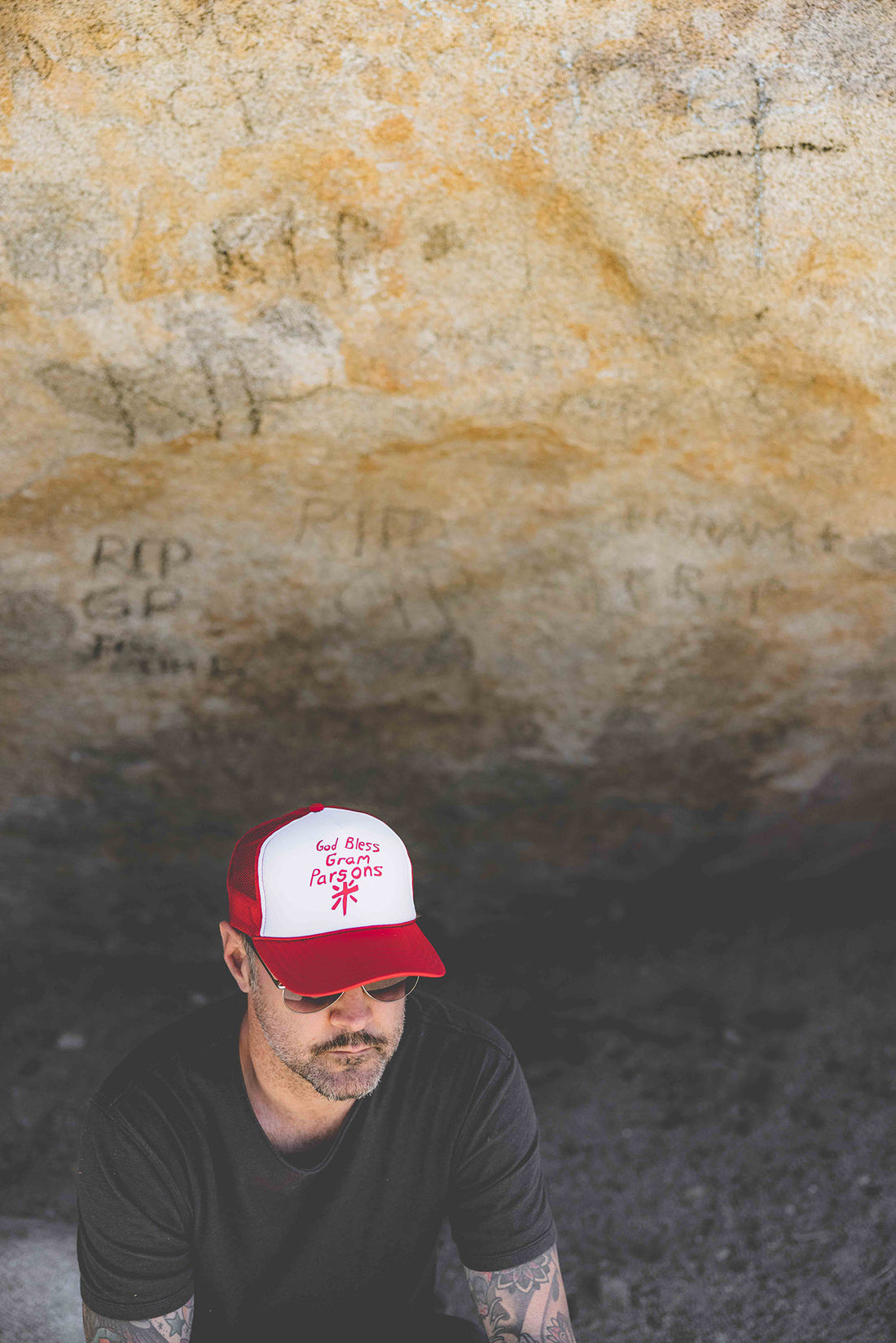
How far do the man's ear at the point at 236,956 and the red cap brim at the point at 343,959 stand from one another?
2.6 inches

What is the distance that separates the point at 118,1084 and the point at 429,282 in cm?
131

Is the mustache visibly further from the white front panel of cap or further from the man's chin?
the white front panel of cap

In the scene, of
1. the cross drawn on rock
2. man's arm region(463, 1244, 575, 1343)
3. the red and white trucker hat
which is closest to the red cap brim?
the red and white trucker hat

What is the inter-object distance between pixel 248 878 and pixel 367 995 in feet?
0.66

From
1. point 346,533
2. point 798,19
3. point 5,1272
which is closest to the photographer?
point 798,19

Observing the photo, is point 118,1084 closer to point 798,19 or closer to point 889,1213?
point 889,1213

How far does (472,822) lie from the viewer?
2.43m

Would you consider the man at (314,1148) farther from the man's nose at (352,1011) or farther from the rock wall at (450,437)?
the rock wall at (450,437)

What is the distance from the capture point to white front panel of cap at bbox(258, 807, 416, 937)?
1.20m

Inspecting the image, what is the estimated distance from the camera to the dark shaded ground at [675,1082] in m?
1.72

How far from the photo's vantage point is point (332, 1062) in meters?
1.19

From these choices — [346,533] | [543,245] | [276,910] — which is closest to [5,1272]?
[276,910]

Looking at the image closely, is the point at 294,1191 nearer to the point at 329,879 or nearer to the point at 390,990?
the point at 390,990

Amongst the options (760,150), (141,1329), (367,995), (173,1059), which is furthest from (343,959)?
(760,150)
